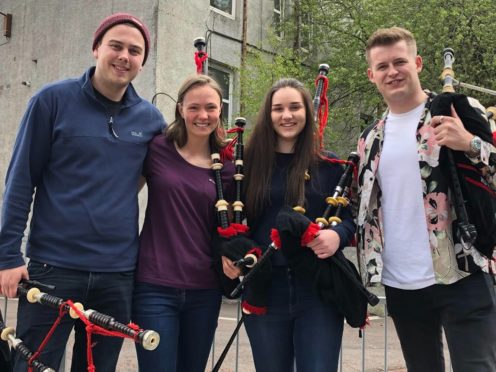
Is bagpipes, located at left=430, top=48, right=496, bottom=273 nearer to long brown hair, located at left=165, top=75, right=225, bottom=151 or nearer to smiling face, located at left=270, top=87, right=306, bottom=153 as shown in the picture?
smiling face, located at left=270, top=87, right=306, bottom=153

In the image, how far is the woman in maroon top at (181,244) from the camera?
8.83 ft

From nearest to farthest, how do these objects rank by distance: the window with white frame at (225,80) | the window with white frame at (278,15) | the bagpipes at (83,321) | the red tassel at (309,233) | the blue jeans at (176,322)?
the bagpipes at (83,321) → the red tassel at (309,233) → the blue jeans at (176,322) → the window with white frame at (225,80) → the window with white frame at (278,15)

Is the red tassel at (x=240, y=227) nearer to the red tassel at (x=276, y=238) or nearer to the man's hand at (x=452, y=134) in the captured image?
the red tassel at (x=276, y=238)

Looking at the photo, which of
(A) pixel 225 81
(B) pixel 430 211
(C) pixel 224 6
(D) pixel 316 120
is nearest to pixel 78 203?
(D) pixel 316 120

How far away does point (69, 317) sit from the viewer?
8.32ft

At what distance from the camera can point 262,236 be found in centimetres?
283

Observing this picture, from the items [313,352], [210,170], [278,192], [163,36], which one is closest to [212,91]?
[210,170]

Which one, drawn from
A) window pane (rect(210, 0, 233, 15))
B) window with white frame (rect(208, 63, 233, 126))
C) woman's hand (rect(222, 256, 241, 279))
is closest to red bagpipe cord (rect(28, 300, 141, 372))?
woman's hand (rect(222, 256, 241, 279))

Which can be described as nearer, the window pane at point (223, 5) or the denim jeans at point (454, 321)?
the denim jeans at point (454, 321)

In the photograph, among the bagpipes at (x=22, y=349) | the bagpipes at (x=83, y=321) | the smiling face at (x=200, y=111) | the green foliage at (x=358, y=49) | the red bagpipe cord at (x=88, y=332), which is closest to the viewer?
the bagpipes at (x=83, y=321)

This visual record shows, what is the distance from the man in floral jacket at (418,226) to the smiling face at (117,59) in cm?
129

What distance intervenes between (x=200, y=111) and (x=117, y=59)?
521 mm

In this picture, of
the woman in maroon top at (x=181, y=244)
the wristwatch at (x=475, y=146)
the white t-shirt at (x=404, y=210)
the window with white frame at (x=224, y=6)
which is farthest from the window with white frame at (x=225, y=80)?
the wristwatch at (x=475, y=146)

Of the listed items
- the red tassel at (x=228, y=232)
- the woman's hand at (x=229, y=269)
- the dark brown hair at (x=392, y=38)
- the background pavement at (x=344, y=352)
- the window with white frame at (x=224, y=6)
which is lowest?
the background pavement at (x=344, y=352)
